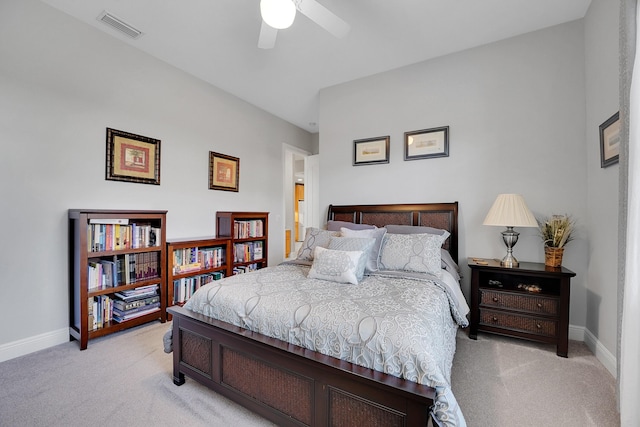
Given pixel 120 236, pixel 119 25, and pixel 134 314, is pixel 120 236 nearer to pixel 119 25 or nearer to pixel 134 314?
pixel 134 314

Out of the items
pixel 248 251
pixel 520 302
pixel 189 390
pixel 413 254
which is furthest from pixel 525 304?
pixel 248 251

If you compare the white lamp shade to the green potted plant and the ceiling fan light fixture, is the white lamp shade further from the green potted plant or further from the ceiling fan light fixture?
the ceiling fan light fixture

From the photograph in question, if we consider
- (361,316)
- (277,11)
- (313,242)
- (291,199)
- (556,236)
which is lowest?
(361,316)

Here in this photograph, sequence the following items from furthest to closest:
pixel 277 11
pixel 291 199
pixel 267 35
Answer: pixel 291 199
pixel 267 35
pixel 277 11

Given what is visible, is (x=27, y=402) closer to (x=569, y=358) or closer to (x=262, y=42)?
(x=262, y=42)

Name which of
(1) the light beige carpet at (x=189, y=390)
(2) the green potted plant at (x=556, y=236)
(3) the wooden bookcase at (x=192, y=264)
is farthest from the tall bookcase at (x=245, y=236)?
(2) the green potted plant at (x=556, y=236)

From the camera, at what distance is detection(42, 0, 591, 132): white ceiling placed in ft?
7.68

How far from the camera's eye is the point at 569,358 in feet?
7.17

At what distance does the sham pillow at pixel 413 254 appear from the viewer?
2244 mm

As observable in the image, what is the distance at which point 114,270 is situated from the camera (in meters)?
2.61

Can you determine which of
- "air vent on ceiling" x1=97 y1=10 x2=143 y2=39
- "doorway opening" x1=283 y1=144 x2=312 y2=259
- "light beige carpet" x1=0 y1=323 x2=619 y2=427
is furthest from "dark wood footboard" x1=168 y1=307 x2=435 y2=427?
"doorway opening" x1=283 y1=144 x2=312 y2=259

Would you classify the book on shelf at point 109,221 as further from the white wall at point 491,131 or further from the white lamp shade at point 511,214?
the white lamp shade at point 511,214

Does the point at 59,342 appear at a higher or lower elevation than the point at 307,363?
lower

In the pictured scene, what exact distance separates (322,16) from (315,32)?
0.86 meters
